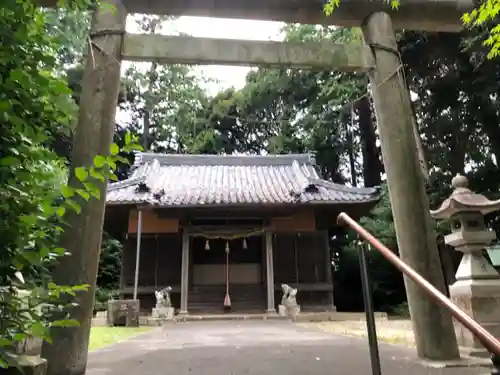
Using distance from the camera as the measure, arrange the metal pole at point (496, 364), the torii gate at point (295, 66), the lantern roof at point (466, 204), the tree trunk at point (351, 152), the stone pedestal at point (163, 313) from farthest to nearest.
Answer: the tree trunk at point (351, 152), the stone pedestal at point (163, 313), the lantern roof at point (466, 204), the torii gate at point (295, 66), the metal pole at point (496, 364)

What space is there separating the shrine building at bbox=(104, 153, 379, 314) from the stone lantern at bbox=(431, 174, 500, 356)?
784 centimetres

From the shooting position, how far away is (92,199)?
3.15 metres

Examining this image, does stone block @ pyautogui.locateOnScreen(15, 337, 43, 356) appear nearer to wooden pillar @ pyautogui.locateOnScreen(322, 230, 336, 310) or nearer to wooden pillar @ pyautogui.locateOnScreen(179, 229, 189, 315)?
wooden pillar @ pyautogui.locateOnScreen(179, 229, 189, 315)

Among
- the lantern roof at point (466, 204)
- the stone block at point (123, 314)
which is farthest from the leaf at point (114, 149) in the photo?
the stone block at point (123, 314)

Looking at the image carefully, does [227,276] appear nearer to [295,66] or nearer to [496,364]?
[295,66]

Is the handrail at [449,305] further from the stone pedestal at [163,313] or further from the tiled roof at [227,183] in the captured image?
the tiled roof at [227,183]

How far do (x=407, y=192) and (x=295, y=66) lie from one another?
68.3 inches

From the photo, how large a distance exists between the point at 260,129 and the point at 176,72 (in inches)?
263

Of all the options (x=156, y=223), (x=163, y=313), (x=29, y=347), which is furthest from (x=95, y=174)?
(x=156, y=223)

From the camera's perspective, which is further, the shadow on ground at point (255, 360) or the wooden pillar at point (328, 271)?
the wooden pillar at point (328, 271)

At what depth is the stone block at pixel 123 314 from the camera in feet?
31.7

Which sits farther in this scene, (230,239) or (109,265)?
(109,265)

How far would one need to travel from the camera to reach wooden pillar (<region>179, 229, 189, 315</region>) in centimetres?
1197

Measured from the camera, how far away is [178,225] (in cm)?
1309
